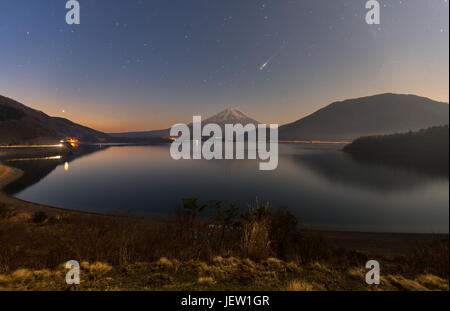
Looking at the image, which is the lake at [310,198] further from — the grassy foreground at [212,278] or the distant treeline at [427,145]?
the grassy foreground at [212,278]

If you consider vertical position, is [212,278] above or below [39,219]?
above

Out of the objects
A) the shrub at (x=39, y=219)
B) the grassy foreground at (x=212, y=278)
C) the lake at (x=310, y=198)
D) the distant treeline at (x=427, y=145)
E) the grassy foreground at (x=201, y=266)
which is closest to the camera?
the grassy foreground at (x=212, y=278)

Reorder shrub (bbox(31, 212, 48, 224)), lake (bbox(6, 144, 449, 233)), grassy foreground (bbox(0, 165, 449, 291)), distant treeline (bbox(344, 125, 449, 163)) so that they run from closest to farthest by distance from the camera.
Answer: grassy foreground (bbox(0, 165, 449, 291)) < shrub (bbox(31, 212, 48, 224)) < distant treeline (bbox(344, 125, 449, 163)) < lake (bbox(6, 144, 449, 233))

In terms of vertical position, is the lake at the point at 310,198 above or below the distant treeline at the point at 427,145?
below

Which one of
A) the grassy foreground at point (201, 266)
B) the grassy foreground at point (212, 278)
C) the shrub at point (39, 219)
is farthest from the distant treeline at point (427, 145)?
the shrub at point (39, 219)

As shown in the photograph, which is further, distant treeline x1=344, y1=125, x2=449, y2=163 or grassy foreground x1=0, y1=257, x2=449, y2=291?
distant treeline x1=344, y1=125, x2=449, y2=163

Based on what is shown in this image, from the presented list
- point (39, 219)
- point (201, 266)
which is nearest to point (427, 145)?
point (201, 266)

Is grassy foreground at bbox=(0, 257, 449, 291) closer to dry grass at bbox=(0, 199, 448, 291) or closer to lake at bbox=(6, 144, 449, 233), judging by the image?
dry grass at bbox=(0, 199, 448, 291)

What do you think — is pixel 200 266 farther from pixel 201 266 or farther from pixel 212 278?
pixel 212 278

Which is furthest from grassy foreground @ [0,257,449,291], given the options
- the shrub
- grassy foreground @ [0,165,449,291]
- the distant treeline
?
the distant treeline
